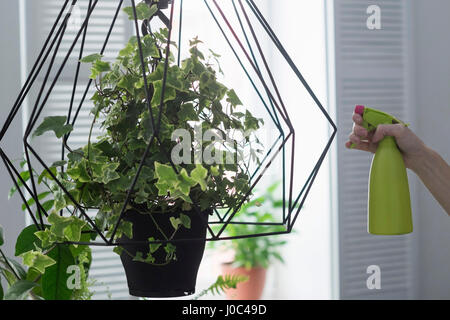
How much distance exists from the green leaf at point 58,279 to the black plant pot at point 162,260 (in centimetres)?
16

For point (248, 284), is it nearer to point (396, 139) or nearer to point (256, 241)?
point (256, 241)

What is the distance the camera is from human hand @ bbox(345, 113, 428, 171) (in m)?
0.77

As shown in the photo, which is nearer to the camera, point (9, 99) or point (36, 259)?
point (36, 259)

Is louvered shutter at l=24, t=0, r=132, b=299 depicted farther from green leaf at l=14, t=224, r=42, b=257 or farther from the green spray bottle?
the green spray bottle

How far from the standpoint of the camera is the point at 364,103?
195 cm

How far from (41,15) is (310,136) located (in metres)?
1.18

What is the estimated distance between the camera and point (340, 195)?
1.94 metres

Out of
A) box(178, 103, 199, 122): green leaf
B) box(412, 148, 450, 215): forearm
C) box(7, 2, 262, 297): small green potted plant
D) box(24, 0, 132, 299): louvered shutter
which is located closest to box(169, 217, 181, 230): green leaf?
box(7, 2, 262, 297): small green potted plant

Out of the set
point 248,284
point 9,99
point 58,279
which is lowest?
point 248,284

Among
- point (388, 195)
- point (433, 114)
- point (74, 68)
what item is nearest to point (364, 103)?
point (433, 114)

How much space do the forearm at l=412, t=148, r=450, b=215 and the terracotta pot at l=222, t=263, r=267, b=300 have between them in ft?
3.88

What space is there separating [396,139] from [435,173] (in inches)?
16.3

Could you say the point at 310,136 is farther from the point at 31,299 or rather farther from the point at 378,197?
the point at 31,299
